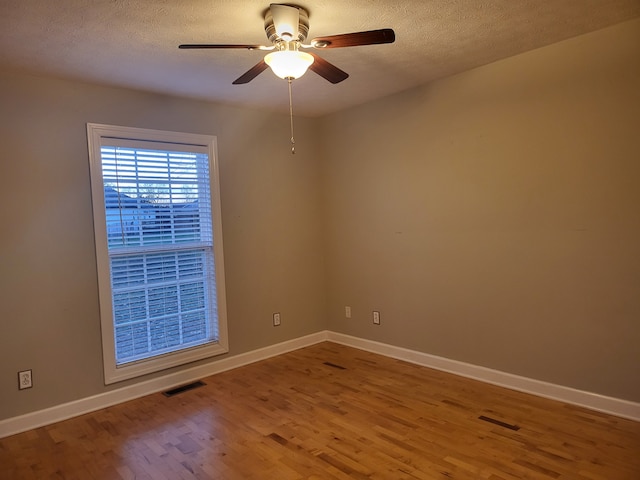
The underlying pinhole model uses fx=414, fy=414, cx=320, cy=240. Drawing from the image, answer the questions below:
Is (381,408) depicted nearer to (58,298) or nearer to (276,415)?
(276,415)

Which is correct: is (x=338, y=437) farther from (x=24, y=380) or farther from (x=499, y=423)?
(x=24, y=380)

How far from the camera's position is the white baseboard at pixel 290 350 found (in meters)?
2.76

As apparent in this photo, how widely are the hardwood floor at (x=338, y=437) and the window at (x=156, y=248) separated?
456mm

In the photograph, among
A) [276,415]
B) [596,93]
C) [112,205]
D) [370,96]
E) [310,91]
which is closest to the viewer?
[596,93]

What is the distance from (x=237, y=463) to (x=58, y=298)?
1.77m

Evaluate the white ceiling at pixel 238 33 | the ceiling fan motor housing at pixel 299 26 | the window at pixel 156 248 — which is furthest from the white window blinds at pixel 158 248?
the ceiling fan motor housing at pixel 299 26

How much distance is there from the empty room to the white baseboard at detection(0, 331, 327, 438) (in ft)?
0.06

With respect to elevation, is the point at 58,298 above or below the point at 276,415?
above

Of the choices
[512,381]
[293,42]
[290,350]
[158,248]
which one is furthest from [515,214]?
[158,248]

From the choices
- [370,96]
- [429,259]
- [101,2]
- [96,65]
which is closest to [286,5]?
[101,2]

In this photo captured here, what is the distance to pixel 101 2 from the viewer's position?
1997mm

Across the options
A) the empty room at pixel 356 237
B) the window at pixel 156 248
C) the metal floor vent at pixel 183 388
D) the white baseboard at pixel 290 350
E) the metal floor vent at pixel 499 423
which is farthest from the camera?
the metal floor vent at pixel 183 388

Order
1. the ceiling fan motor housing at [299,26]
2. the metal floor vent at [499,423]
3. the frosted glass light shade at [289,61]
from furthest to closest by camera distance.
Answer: the metal floor vent at [499,423] < the ceiling fan motor housing at [299,26] < the frosted glass light shade at [289,61]

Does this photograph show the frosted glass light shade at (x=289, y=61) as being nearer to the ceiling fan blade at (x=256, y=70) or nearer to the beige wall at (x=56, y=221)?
the ceiling fan blade at (x=256, y=70)
